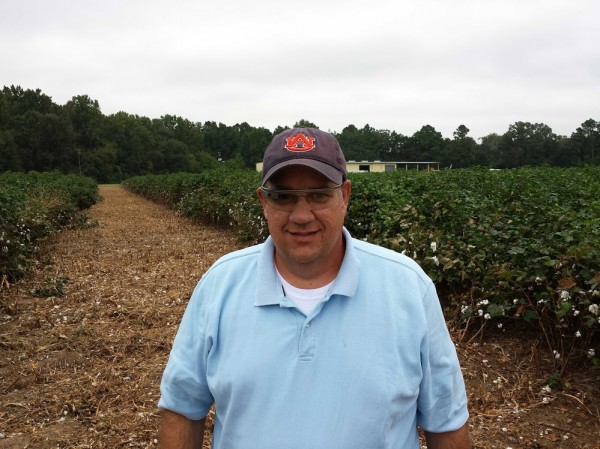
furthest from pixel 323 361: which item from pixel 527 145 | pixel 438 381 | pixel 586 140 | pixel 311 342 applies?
pixel 527 145

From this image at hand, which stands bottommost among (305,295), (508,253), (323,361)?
(508,253)

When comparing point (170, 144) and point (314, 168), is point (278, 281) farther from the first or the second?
point (170, 144)

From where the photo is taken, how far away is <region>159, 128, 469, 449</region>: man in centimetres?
147

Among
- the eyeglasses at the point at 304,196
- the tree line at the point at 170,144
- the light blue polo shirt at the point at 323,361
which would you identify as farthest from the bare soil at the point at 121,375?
the tree line at the point at 170,144

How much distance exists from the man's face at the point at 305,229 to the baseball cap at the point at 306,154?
37mm

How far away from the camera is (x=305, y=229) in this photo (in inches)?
65.2

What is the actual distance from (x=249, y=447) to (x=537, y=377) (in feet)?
10.3

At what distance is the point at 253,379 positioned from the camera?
1495mm

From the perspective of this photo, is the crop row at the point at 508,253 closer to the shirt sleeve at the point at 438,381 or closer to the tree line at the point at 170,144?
the shirt sleeve at the point at 438,381

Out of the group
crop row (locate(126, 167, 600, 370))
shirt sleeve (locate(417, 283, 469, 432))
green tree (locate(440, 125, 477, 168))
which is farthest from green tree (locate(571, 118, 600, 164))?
shirt sleeve (locate(417, 283, 469, 432))

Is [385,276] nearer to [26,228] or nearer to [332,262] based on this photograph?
[332,262]

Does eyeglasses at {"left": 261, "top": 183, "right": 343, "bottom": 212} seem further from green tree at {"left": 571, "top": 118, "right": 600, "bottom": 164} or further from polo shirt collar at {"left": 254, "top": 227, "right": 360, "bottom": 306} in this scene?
green tree at {"left": 571, "top": 118, "right": 600, "bottom": 164}

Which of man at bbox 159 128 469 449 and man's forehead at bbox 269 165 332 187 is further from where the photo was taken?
man's forehead at bbox 269 165 332 187

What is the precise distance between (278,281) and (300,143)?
431 millimetres
